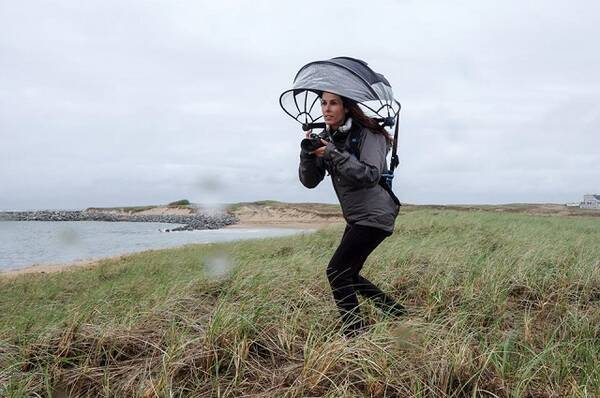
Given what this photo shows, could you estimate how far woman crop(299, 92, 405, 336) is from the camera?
330 centimetres

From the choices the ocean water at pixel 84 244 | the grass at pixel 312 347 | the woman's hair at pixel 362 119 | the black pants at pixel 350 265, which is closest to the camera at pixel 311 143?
the woman's hair at pixel 362 119

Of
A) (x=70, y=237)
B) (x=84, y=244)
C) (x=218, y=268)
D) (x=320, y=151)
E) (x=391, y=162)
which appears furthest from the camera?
(x=84, y=244)

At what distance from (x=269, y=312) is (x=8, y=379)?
1.65 meters

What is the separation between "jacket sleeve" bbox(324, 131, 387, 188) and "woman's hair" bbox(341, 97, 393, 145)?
0.28 ft

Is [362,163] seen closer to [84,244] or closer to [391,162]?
[391,162]

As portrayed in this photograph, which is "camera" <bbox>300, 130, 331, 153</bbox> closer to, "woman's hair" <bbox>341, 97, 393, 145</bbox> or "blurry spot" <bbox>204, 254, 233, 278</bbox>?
"woman's hair" <bbox>341, 97, 393, 145</bbox>

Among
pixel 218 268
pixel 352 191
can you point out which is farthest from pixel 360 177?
pixel 218 268

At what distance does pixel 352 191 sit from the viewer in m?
3.37

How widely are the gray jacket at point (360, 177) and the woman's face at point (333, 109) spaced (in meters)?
0.15

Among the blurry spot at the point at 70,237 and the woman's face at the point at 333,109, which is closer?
the woman's face at the point at 333,109

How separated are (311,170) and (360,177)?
0.46 m

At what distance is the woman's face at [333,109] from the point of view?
11.1ft

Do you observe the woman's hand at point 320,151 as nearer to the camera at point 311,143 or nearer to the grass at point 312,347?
the camera at point 311,143

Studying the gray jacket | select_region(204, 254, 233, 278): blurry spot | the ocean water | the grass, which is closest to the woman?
the gray jacket
